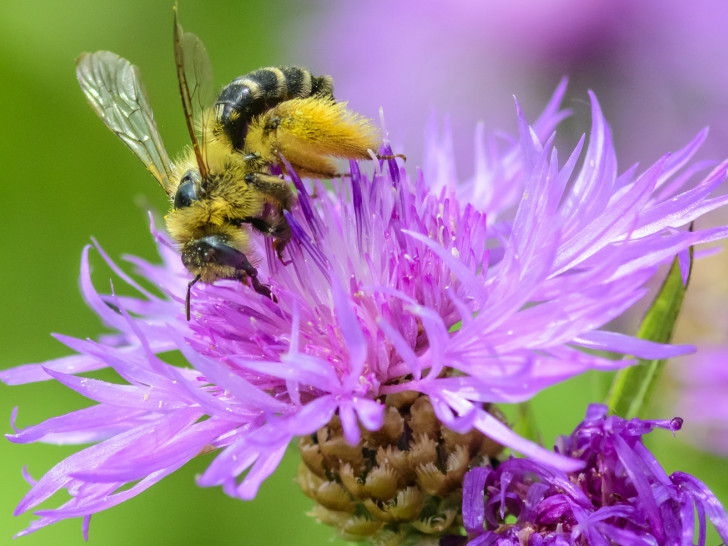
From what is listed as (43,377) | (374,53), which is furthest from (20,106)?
(43,377)

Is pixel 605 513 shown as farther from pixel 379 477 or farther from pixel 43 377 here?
pixel 43 377

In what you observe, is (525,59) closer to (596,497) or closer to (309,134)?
(309,134)

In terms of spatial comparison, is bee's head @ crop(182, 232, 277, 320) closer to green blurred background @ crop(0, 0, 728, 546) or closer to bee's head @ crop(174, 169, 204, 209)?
bee's head @ crop(174, 169, 204, 209)

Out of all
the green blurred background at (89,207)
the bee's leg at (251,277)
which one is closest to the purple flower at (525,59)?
the green blurred background at (89,207)

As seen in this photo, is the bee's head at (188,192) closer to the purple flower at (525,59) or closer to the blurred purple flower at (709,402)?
the blurred purple flower at (709,402)

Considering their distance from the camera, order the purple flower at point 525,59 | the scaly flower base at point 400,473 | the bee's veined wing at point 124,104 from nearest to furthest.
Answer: the scaly flower base at point 400,473, the bee's veined wing at point 124,104, the purple flower at point 525,59

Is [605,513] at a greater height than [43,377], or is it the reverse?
[43,377]

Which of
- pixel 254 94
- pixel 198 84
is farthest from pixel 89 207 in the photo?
pixel 254 94
